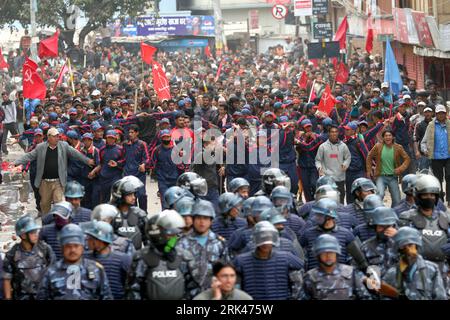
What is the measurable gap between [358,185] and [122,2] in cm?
3510

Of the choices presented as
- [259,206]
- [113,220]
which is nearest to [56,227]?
[113,220]

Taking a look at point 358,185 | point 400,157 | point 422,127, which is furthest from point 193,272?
point 422,127

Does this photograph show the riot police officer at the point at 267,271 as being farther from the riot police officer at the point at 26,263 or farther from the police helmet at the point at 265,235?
the riot police officer at the point at 26,263

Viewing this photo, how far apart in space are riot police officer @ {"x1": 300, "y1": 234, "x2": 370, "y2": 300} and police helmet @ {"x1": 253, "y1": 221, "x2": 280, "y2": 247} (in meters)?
0.41

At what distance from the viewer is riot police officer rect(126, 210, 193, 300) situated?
10.5m

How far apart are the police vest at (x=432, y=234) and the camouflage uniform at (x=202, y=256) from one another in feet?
5.97

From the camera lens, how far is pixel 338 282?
10.5 m

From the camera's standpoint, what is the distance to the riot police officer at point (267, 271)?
10875 mm

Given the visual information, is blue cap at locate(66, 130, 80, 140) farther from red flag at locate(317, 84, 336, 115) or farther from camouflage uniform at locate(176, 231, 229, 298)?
camouflage uniform at locate(176, 231, 229, 298)

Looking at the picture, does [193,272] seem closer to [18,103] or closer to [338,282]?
[338,282]

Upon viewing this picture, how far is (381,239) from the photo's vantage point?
1173 cm

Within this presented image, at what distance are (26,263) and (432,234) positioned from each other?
12.0 feet

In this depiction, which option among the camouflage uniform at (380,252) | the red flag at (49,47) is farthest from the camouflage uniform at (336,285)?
the red flag at (49,47)

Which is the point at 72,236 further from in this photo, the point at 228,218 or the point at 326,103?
the point at 326,103
